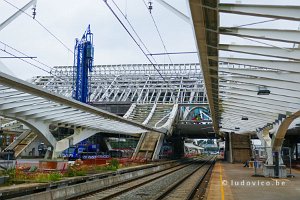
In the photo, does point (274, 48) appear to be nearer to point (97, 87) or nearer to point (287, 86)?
point (287, 86)

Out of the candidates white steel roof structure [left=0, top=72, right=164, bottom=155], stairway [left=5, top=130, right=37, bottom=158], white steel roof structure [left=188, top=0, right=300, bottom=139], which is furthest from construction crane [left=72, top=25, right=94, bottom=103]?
white steel roof structure [left=188, top=0, right=300, bottom=139]

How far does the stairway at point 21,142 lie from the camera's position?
2058 inches

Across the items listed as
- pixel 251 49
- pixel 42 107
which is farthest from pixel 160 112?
pixel 251 49

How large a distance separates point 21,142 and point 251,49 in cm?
4929

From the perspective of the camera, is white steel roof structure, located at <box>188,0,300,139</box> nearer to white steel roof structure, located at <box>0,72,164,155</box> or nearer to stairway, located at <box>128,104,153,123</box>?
white steel roof structure, located at <box>0,72,164,155</box>

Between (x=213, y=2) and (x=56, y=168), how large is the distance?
62.0 ft

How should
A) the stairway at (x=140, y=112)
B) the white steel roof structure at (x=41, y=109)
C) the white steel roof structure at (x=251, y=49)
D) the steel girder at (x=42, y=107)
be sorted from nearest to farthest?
1. the white steel roof structure at (x=251, y=49)
2. the steel girder at (x=42, y=107)
3. the white steel roof structure at (x=41, y=109)
4. the stairway at (x=140, y=112)

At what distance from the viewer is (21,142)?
55.2m

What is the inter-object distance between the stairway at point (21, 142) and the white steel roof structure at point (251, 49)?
3871 centimetres

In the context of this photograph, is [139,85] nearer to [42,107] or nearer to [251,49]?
[42,107]

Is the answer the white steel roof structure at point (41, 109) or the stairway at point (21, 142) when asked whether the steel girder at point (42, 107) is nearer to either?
the white steel roof structure at point (41, 109)

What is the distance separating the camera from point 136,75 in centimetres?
11031

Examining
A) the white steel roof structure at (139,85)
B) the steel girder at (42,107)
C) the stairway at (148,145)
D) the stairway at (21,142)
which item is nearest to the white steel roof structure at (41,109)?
the steel girder at (42,107)

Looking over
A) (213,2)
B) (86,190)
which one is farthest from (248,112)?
(213,2)
